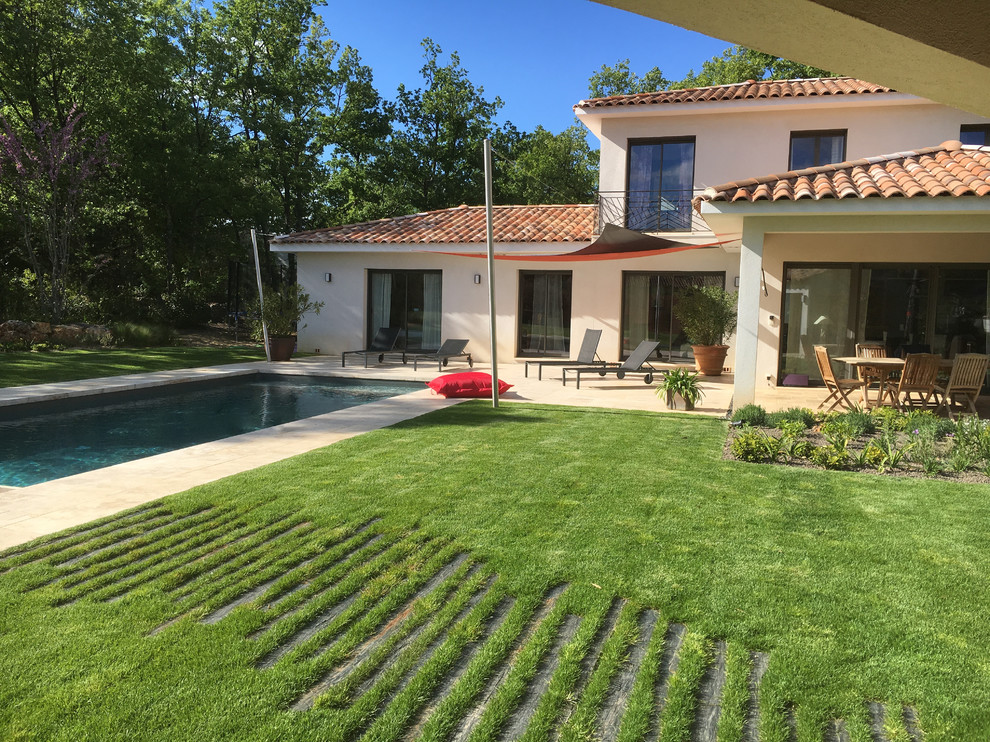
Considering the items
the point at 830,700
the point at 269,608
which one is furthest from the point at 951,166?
the point at 269,608

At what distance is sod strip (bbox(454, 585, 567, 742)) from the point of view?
2945mm

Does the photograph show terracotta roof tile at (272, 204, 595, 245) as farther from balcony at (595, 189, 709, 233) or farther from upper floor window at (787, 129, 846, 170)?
upper floor window at (787, 129, 846, 170)

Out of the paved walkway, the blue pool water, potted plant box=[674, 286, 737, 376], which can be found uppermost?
potted plant box=[674, 286, 737, 376]

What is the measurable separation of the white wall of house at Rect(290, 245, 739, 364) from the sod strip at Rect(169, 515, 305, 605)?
13.7 meters

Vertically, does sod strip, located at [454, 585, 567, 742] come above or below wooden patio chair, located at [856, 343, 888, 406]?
below

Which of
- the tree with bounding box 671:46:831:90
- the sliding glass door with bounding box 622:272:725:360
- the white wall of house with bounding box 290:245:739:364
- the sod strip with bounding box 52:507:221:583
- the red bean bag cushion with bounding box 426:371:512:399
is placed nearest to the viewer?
the sod strip with bounding box 52:507:221:583

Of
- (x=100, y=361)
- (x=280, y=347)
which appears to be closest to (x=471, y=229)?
(x=280, y=347)

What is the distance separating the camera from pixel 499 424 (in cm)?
979

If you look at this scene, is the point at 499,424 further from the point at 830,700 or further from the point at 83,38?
the point at 83,38

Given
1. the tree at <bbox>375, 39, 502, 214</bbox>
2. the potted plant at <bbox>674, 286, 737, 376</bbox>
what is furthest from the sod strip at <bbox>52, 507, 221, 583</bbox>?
the tree at <bbox>375, 39, 502, 214</bbox>

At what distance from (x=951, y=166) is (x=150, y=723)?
477 inches

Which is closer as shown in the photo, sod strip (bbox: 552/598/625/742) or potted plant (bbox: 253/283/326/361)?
sod strip (bbox: 552/598/625/742)

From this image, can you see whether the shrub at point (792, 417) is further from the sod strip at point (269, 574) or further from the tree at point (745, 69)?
the tree at point (745, 69)

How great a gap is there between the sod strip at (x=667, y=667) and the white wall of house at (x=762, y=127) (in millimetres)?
15184
